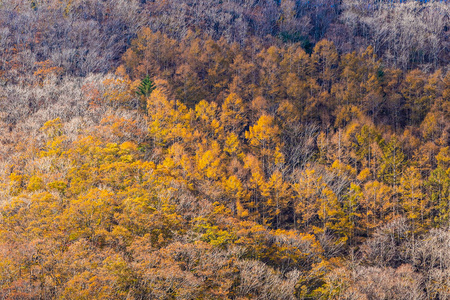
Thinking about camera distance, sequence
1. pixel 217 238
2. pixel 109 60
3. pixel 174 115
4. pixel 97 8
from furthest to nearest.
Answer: pixel 97 8 < pixel 109 60 < pixel 174 115 < pixel 217 238

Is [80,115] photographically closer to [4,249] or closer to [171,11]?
[4,249]

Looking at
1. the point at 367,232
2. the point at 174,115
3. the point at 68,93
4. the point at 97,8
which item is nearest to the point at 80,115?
the point at 68,93

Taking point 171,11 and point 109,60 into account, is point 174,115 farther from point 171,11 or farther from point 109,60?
point 171,11

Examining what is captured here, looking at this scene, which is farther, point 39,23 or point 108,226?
point 39,23

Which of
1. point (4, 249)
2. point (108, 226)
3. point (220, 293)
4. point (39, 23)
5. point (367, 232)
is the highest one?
point (39, 23)

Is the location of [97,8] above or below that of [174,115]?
above

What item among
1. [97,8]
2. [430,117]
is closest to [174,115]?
[430,117]

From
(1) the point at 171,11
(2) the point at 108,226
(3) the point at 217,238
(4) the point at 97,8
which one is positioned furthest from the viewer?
(1) the point at 171,11
